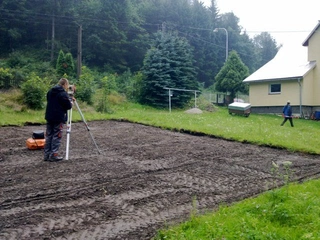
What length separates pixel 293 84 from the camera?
23.0m

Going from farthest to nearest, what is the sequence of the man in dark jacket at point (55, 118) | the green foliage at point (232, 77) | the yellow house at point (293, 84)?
the green foliage at point (232, 77), the yellow house at point (293, 84), the man in dark jacket at point (55, 118)

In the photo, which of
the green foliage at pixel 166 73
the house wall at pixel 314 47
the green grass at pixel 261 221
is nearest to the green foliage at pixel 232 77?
the green foliage at pixel 166 73

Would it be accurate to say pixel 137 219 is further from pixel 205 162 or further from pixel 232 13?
pixel 232 13

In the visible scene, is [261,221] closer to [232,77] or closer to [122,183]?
[122,183]

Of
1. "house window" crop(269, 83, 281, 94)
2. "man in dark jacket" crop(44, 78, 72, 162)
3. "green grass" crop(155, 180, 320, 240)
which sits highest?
"house window" crop(269, 83, 281, 94)

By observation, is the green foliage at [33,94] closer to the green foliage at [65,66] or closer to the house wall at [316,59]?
the green foliage at [65,66]

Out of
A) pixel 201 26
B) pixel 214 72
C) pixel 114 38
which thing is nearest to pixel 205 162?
pixel 114 38

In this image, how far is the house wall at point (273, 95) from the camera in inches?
901

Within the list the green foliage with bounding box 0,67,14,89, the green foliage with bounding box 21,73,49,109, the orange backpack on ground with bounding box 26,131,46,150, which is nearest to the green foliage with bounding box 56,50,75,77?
the green foliage with bounding box 0,67,14,89

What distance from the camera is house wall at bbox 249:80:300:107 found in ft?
75.1

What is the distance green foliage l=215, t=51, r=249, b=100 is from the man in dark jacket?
82.4 feet

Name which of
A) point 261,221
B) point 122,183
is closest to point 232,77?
point 122,183

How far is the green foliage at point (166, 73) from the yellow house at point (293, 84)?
17.3 ft

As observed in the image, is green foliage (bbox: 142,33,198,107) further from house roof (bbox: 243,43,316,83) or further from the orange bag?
the orange bag
